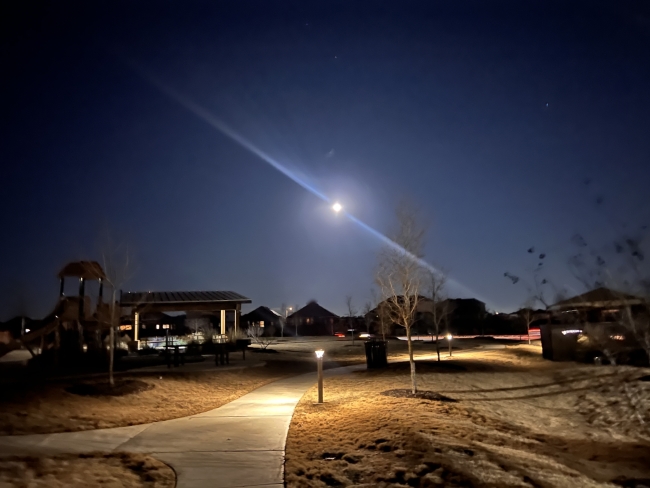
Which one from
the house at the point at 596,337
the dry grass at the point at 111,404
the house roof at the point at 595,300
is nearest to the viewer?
the dry grass at the point at 111,404

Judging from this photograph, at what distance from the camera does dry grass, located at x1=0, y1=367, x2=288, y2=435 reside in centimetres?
971

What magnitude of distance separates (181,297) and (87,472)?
28168 millimetres

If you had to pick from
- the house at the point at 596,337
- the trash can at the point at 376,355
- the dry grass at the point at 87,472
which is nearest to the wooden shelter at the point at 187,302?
the trash can at the point at 376,355

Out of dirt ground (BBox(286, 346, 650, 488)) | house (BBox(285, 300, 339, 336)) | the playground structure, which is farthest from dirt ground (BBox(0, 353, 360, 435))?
house (BBox(285, 300, 339, 336))

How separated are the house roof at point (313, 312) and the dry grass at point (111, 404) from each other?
195 ft

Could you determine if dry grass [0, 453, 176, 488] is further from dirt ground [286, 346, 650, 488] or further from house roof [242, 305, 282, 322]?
house roof [242, 305, 282, 322]

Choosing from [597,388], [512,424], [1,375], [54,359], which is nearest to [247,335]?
[54,359]

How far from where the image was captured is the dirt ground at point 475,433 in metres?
6.88

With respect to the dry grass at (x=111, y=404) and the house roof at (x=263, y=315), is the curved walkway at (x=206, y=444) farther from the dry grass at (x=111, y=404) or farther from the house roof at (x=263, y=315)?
the house roof at (x=263, y=315)

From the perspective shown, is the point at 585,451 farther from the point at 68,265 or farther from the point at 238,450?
the point at 68,265

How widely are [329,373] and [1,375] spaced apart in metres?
11.6

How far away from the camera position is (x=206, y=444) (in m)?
8.14

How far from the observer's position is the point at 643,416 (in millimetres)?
12406

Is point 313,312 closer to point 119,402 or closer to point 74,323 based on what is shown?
point 74,323
